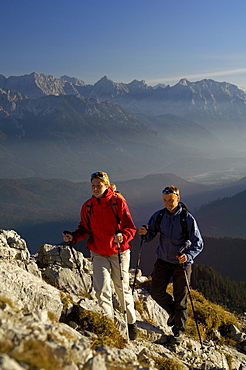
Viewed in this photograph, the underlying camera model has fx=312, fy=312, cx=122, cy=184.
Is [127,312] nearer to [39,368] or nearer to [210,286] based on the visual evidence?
[39,368]

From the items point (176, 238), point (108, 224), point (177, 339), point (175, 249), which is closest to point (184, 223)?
point (176, 238)

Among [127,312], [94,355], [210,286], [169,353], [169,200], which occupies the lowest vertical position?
[210,286]

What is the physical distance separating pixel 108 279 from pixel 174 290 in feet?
8.12

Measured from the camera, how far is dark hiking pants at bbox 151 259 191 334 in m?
9.81

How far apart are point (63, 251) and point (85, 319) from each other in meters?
Answer: 7.48

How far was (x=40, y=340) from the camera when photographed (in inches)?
186

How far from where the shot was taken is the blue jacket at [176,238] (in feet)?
31.2

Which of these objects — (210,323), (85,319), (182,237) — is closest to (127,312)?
(85,319)

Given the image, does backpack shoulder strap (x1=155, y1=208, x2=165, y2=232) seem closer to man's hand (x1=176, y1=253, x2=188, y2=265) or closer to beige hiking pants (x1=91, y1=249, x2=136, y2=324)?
man's hand (x1=176, y1=253, x2=188, y2=265)

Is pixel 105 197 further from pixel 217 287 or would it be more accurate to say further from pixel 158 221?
pixel 217 287

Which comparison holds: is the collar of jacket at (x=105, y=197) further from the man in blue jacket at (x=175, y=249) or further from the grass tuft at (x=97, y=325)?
the grass tuft at (x=97, y=325)

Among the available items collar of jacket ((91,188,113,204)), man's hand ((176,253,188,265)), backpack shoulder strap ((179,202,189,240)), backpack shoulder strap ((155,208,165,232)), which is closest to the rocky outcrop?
man's hand ((176,253,188,265))

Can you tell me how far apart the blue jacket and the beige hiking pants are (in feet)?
4.63

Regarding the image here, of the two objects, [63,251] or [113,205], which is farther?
[63,251]
